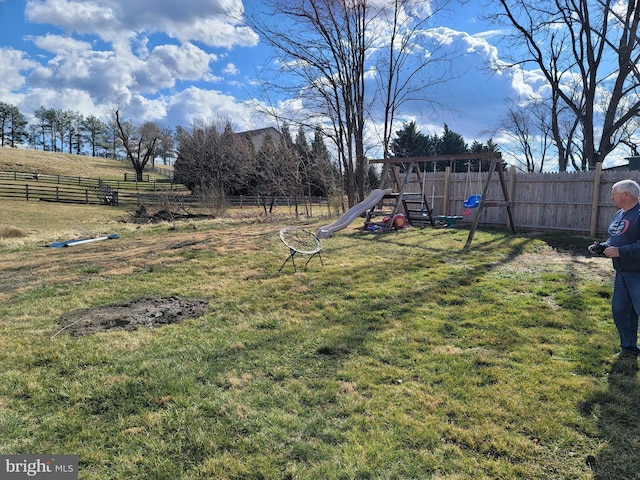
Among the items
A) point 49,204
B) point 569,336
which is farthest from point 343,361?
point 49,204

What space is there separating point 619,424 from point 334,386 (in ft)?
5.99

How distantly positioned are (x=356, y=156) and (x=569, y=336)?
13498mm

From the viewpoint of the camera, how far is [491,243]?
8883mm

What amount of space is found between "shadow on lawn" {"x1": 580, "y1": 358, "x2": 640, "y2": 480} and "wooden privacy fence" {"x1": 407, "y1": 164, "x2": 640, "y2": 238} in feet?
26.5

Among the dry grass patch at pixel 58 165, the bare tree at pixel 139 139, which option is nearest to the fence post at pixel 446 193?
the bare tree at pixel 139 139

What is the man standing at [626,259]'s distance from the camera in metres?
2.97

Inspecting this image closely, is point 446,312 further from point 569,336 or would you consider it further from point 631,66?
point 631,66

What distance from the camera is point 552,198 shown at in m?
10.5

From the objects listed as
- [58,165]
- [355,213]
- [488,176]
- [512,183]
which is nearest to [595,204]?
[512,183]

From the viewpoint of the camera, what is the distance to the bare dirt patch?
12.9ft

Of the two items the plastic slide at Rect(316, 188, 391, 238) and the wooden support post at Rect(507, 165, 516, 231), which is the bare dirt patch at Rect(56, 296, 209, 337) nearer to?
the plastic slide at Rect(316, 188, 391, 238)

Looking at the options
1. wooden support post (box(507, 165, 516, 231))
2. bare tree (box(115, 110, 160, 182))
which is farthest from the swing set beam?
bare tree (box(115, 110, 160, 182))

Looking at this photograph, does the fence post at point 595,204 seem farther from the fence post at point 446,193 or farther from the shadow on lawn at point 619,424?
the shadow on lawn at point 619,424

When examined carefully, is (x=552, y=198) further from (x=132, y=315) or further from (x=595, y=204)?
(x=132, y=315)
